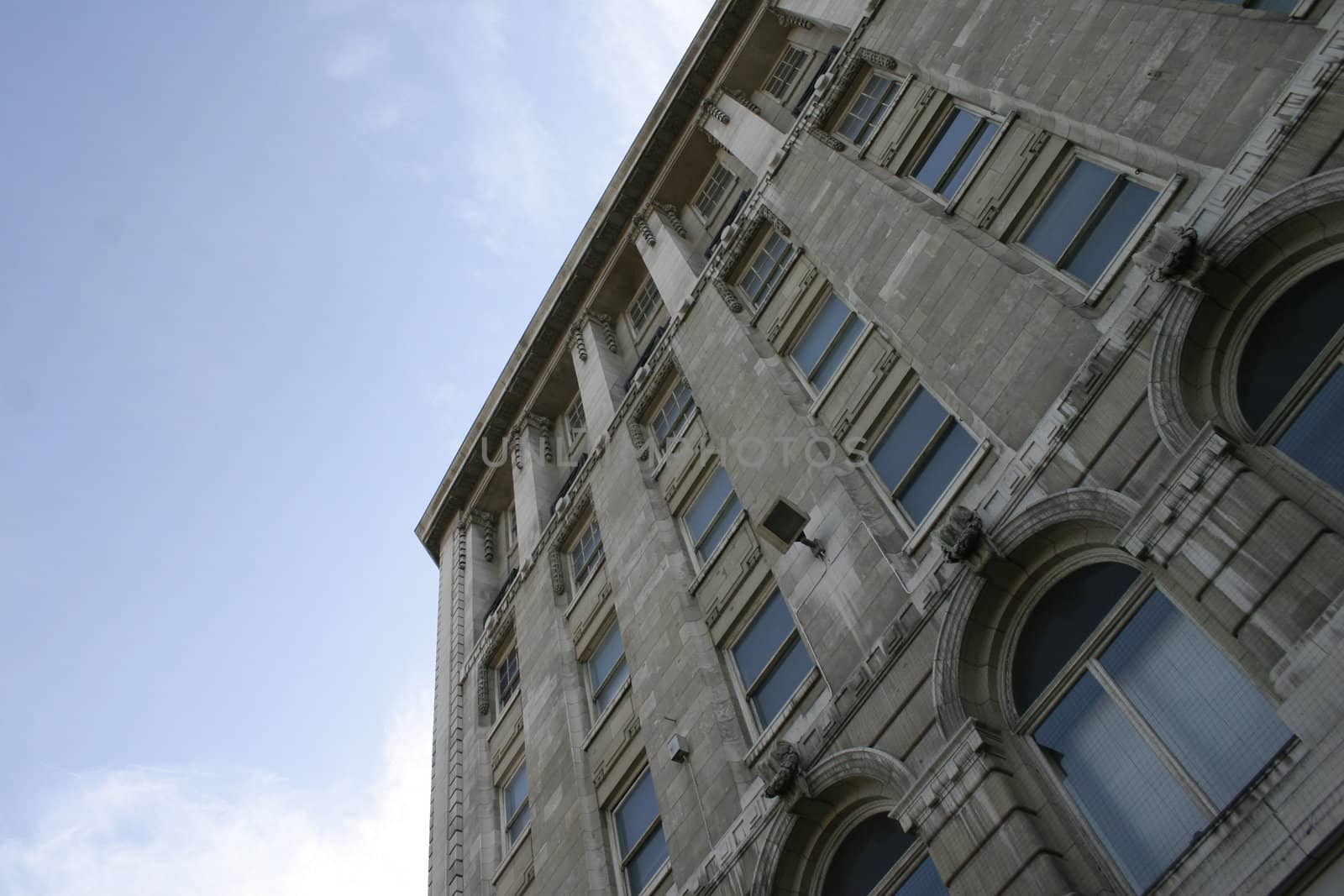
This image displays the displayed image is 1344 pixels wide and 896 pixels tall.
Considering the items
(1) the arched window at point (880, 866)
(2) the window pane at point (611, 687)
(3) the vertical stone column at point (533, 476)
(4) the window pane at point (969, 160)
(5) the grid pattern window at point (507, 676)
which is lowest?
(1) the arched window at point (880, 866)

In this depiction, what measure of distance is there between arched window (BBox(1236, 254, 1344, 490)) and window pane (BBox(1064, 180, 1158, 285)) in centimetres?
325

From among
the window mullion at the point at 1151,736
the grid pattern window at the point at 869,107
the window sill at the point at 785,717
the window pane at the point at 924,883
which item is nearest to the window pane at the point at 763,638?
the window sill at the point at 785,717

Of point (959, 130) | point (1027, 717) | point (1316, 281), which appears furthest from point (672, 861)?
point (959, 130)

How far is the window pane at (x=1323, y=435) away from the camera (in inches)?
396

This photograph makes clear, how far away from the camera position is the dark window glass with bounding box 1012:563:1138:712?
11.7 meters

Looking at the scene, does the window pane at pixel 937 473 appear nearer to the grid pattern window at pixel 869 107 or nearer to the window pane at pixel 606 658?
the window pane at pixel 606 658

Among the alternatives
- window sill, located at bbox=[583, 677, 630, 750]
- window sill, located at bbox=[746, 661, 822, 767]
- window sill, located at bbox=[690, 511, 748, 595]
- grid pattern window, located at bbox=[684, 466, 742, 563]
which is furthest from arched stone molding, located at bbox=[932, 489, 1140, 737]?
window sill, located at bbox=[583, 677, 630, 750]

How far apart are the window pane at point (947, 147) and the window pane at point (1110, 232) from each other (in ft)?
15.4

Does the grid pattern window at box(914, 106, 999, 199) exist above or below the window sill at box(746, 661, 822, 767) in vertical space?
above

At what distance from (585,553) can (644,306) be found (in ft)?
31.2

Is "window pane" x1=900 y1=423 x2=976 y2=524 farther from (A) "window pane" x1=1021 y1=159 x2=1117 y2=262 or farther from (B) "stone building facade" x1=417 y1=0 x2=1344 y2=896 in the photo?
(A) "window pane" x1=1021 y1=159 x2=1117 y2=262

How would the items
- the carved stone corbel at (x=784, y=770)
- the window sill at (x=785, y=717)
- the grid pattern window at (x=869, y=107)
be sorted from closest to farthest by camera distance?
the carved stone corbel at (x=784, y=770) → the window sill at (x=785, y=717) → the grid pattern window at (x=869, y=107)

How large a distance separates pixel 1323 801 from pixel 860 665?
250 inches

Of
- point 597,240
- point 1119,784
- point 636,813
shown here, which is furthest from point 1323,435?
point 597,240
